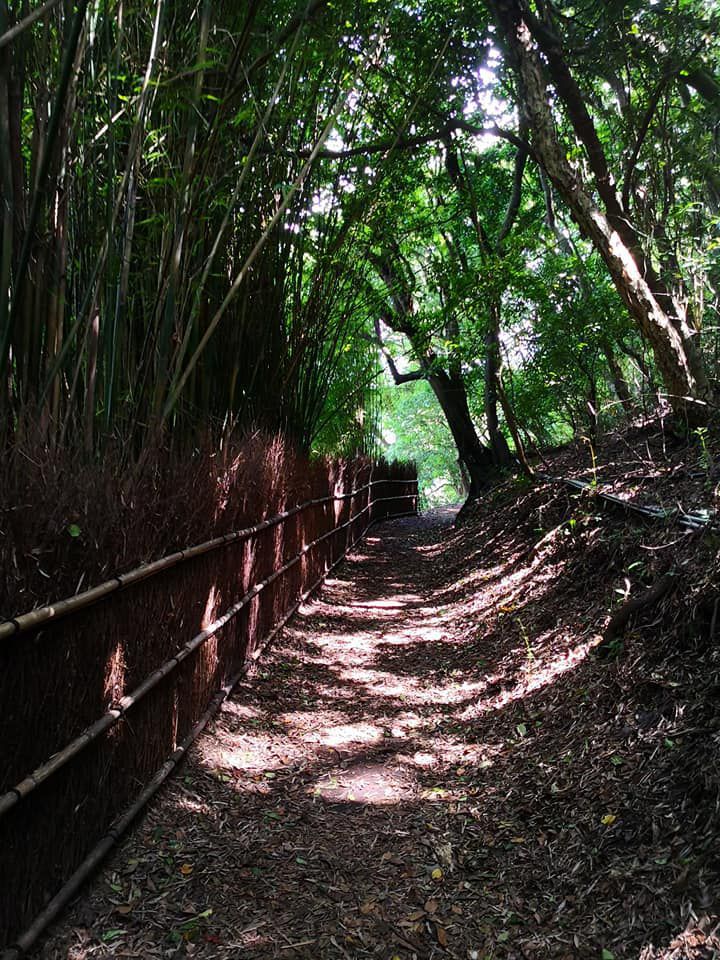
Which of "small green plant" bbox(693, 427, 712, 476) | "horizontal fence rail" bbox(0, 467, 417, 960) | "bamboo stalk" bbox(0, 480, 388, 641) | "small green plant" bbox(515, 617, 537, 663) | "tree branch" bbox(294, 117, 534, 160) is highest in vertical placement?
"tree branch" bbox(294, 117, 534, 160)

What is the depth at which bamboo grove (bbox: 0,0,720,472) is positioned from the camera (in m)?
2.05

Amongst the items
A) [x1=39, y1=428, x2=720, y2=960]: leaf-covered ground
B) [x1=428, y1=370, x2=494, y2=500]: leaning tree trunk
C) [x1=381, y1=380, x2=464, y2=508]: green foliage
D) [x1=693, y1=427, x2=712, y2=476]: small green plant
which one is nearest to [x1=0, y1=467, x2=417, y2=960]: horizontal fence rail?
[x1=39, y1=428, x2=720, y2=960]: leaf-covered ground

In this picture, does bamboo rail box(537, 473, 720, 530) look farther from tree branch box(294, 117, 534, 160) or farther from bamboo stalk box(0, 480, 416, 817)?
tree branch box(294, 117, 534, 160)

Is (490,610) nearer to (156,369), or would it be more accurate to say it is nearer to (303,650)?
(303,650)

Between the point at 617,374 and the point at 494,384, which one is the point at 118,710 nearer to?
the point at 494,384

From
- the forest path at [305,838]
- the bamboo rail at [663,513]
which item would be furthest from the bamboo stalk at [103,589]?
the bamboo rail at [663,513]

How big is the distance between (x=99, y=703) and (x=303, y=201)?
9.56 ft

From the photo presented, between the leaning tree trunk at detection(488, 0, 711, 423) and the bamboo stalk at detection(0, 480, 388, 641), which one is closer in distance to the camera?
the bamboo stalk at detection(0, 480, 388, 641)

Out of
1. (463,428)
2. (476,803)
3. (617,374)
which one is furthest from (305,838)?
(463,428)

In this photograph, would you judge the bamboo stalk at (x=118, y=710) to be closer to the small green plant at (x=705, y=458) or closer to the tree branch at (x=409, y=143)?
the small green plant at (x=705, y=458)

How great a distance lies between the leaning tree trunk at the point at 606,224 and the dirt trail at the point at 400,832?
144cm

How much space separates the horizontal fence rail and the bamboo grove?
1.68 ft

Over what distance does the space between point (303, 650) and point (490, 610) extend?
1.18 metres

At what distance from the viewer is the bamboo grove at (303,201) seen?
2.05 m
